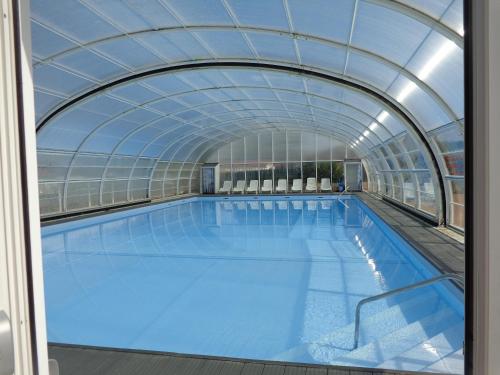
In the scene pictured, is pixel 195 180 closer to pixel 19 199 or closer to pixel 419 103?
pixel 419 103

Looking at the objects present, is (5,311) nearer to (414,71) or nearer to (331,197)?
(414,71)

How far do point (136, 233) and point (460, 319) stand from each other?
32.9 feet

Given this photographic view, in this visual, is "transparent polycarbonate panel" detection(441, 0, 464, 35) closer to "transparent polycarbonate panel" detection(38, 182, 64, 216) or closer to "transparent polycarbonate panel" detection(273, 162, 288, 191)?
"transparent polycarbonate panel" detection(38, 182, 64, 216)

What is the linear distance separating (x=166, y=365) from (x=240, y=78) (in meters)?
9.68

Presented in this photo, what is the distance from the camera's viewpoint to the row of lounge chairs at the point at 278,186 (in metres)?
24.4

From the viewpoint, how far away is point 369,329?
16.0ft

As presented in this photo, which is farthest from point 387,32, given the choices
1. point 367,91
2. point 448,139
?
point 448,139

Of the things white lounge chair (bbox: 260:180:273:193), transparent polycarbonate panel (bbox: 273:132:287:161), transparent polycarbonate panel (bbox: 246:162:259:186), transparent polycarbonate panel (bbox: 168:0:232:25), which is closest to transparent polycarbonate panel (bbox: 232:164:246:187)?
transparent polycarbonate panel (bbox: 246:162:259:186)

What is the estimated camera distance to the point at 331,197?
22.5 metres

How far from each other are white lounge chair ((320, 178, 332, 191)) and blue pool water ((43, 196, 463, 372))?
11.9m

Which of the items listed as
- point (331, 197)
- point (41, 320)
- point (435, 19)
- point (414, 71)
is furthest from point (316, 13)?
point (331, 197)

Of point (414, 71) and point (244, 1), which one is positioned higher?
point (244, 1)

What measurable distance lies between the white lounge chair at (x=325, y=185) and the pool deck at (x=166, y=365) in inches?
867

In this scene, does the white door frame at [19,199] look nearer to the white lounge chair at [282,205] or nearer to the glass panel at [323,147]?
the white lounge chair at [282,205]
